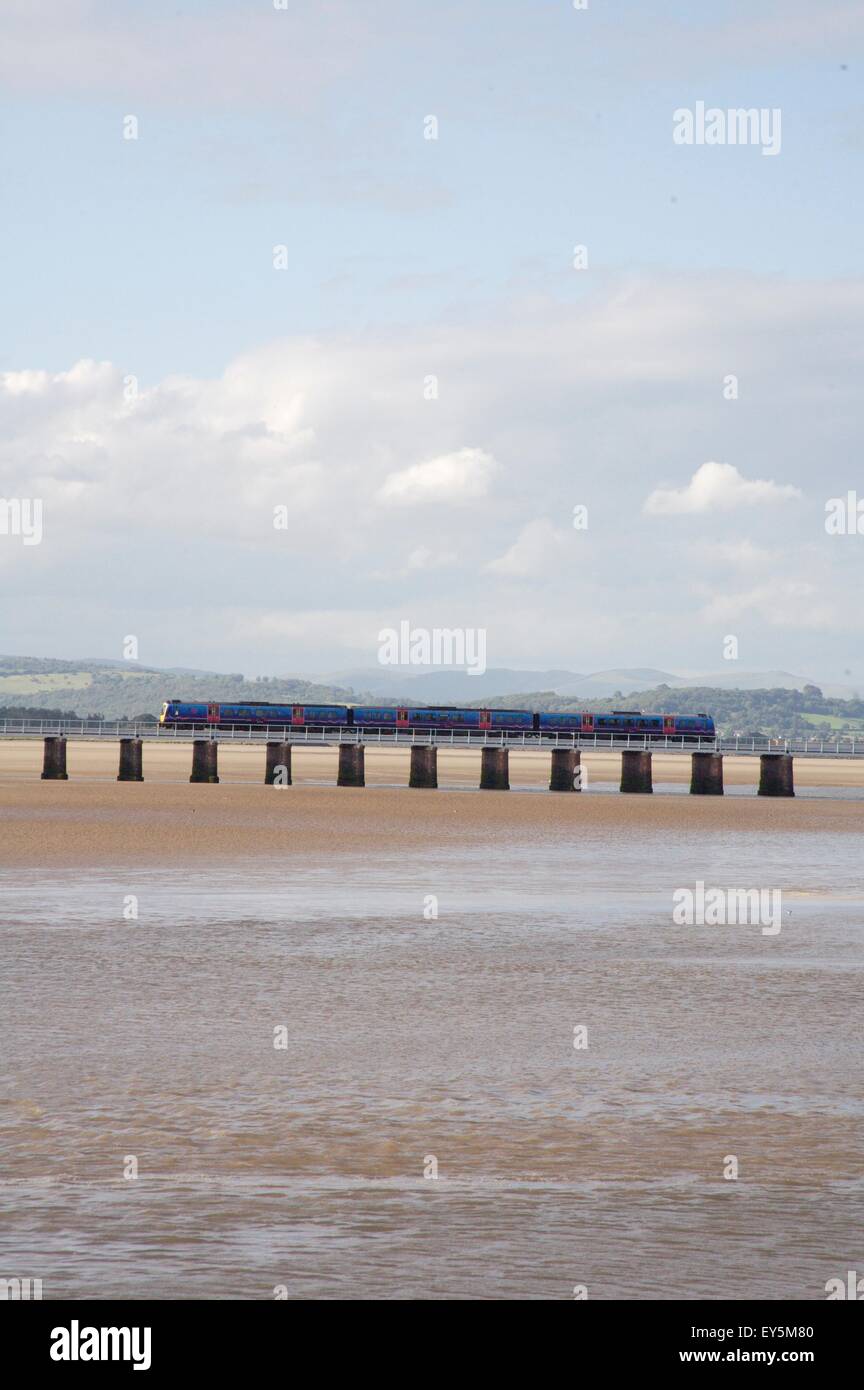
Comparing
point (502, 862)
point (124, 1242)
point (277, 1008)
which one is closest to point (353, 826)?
point (502, 862)

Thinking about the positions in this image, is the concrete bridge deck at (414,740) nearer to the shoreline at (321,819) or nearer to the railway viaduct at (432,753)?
the railway viaduct at (432,753)

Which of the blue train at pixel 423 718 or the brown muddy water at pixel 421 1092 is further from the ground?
the blue train at pixel 423 718

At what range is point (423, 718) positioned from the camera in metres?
101

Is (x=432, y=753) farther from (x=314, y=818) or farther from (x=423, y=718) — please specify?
(x=314, y=818)

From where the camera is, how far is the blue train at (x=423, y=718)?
98188 mm

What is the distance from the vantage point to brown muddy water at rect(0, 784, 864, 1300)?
9.20 metres

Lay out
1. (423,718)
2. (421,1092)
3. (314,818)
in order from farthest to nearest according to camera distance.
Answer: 1. (423,718)
2. (314,818)
3. (421,1092)

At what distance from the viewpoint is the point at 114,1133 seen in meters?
11.9

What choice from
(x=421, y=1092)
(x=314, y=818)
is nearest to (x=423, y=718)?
(x=314, y=818)

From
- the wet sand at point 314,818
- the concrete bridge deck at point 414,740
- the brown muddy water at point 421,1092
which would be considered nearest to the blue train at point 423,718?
the concrete bridge deck at point 414,740

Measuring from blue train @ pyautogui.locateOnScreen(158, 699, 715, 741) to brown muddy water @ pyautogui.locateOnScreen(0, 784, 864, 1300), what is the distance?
2646 inches

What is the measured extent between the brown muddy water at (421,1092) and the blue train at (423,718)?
221 ft

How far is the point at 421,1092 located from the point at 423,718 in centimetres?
8742

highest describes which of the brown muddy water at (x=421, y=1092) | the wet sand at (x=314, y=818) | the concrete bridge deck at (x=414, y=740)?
the concrete bridge deck at (x=414, y=740)
